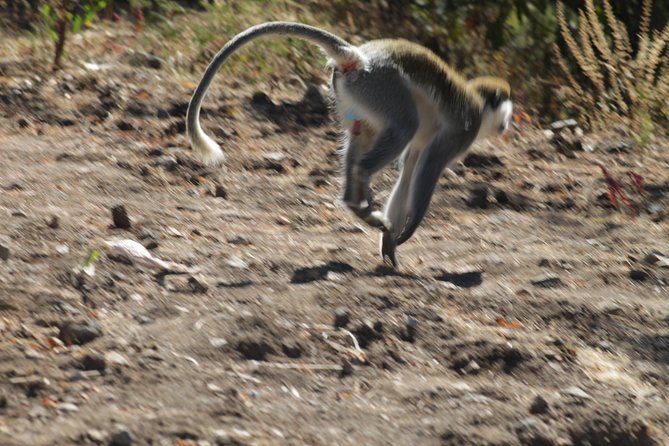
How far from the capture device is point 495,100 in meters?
5.76

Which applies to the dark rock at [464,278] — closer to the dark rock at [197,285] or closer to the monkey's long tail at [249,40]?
the monkey's long tail at [249,40]

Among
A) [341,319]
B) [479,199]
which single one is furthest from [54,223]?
[479,199]

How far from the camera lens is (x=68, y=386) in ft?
11.5

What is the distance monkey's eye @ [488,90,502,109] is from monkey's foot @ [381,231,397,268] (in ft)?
3.17

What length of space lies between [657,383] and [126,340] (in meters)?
1.85

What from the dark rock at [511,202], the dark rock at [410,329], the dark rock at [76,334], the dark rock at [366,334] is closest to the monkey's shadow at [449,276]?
the dark rock at [410,329]

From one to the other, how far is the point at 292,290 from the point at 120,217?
86 cm

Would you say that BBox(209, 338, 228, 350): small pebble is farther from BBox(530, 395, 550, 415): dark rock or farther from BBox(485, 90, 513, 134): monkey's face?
BBox(485, 90, 513, 134): monkey's face

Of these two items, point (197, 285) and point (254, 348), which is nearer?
point (254, 348)

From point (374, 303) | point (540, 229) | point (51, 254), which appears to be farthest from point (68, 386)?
point (540, 229)

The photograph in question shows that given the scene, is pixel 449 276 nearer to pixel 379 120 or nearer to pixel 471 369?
pixel 379 120

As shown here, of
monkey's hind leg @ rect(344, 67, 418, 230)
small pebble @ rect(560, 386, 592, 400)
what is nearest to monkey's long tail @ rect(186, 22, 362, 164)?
monkey's hind leg @ rect(344, 67, 418, 230)

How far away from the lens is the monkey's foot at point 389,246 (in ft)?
16.8

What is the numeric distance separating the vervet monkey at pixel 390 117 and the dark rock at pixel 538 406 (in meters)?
1.34
